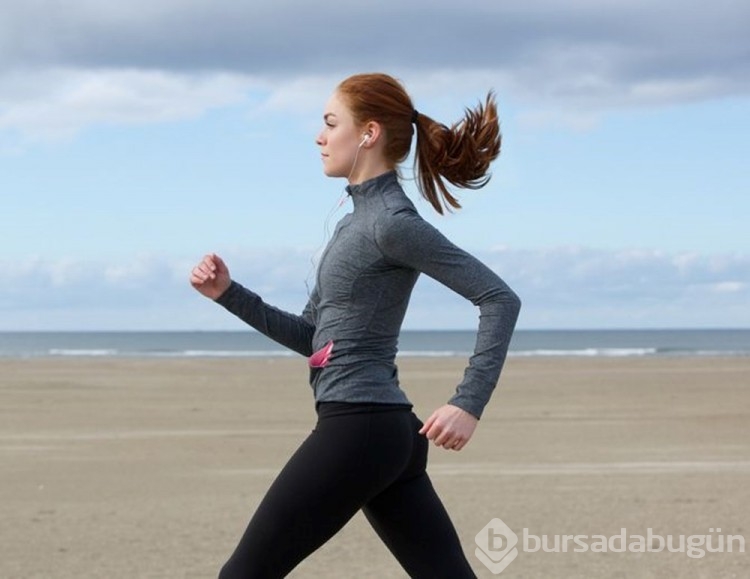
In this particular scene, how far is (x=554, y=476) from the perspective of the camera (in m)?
12.3

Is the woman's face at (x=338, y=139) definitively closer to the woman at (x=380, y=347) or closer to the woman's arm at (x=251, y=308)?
the woman at (x=380, y=347)

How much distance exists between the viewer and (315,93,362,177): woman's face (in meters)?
3.55

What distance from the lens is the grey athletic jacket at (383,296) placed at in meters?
3.31

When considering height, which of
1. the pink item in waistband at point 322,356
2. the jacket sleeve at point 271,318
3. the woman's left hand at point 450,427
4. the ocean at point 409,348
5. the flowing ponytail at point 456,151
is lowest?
the woman's left hand at point 450,427

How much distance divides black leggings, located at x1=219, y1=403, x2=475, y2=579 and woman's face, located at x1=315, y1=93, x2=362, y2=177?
64 cm

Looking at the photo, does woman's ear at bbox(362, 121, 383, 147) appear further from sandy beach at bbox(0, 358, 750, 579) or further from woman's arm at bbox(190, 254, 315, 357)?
sandy beach at bbox(0, 358, 750, 579)

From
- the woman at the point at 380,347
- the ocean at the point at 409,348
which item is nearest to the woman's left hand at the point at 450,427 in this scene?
the woman at the point at 380,347

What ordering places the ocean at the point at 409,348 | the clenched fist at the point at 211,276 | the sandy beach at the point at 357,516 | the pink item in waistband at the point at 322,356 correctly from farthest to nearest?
the ocean at the point at 409,348, the sandy beach at the point at 357,516, the clenched fist at the point at 211,276, the pink item in waistband at the point at 322,356

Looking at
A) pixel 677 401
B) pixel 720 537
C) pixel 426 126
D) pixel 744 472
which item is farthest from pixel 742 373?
pixel 426 126

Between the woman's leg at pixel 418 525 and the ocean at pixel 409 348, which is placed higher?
the ocean at pixel 409 348

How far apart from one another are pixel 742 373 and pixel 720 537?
2889 cm

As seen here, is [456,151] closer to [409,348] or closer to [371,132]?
[371,132]

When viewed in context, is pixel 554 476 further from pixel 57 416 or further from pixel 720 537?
pixel 57 416

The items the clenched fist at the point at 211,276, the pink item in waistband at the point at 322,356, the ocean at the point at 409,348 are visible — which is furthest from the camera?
the ocean at the point at 409,348
